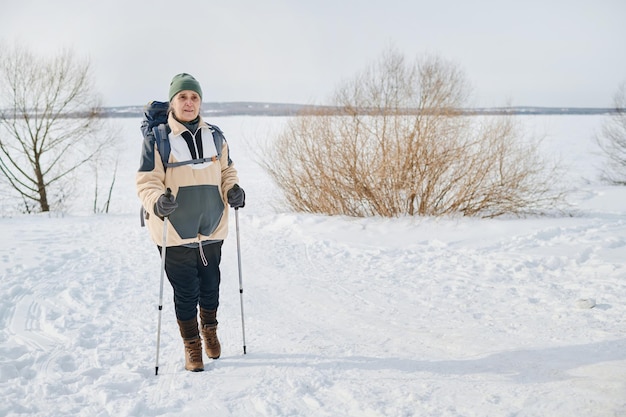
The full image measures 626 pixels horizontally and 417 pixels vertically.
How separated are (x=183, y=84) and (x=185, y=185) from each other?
2.14 feet

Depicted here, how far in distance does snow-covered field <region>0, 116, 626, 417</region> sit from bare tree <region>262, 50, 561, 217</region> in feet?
5.15

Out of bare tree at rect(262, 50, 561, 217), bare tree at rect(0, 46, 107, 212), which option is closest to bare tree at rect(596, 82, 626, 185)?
bare tree at rect(262, 50, 561, 217)

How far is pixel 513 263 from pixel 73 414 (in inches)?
188

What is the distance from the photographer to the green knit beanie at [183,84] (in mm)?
3021

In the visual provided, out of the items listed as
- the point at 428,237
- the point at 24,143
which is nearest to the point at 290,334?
the point at 428,237

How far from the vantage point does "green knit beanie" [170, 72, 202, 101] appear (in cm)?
302

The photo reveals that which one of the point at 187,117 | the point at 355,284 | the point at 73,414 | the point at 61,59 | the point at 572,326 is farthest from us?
the point at 61,59

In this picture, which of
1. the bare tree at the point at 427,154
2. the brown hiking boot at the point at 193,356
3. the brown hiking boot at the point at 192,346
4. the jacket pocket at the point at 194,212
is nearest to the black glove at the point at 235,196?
the jacket pocket at the point at 194,212

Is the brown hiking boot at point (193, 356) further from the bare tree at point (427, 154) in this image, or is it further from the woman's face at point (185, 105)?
the bare tree at point (427, 154)

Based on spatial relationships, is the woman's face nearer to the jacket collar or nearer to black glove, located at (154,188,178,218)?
the jacket collar

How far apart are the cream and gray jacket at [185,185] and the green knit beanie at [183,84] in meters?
0.18

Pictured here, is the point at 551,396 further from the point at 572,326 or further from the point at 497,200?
the point at 497,200

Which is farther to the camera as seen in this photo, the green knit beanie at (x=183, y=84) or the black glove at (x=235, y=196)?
the black glove at (x=235, y=196)

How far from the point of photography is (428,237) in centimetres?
710
